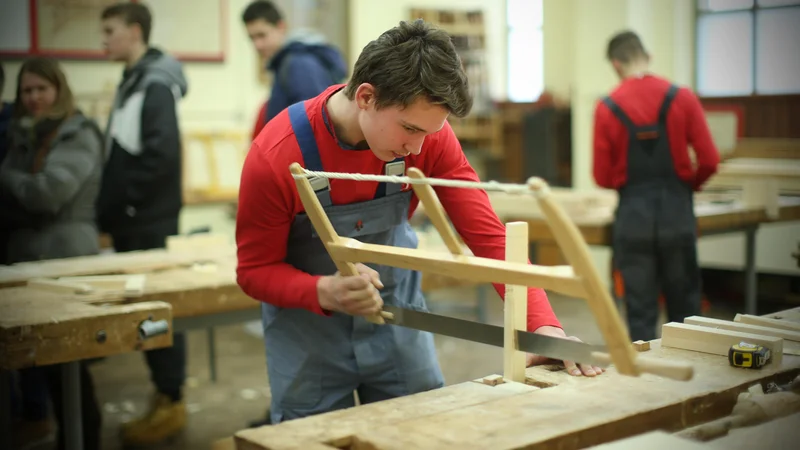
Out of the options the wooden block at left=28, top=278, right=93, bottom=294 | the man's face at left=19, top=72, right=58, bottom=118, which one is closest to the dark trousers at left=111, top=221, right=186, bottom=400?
the man's face at left=19, top=72, right=58, bottom=118

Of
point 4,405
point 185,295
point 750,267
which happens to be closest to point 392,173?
point 185,295

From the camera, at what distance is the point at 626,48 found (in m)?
4.62

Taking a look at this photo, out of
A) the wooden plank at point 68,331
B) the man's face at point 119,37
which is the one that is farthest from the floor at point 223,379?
the man's face at point 119,37

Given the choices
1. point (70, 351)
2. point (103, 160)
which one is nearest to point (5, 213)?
point (103, 160)

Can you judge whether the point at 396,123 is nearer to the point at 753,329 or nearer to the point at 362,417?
the point at 362,417

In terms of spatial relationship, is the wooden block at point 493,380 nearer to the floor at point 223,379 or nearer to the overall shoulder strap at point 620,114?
the floor at point 223,379

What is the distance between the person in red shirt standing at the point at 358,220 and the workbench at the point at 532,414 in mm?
146

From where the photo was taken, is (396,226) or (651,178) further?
(651,178)

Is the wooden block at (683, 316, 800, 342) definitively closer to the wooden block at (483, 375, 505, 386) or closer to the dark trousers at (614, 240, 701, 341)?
the wooden block at (483, 375, 505, 386)

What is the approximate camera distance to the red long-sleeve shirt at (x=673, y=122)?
4488mm

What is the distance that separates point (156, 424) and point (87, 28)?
3343 millimetres

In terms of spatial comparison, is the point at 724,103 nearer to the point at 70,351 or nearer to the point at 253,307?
the point at 253,307

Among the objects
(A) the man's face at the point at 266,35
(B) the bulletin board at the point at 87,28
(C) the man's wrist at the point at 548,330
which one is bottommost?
(C) the man's wrist at the point at 548,330

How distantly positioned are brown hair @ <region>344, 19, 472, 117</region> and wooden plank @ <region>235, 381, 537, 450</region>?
22.2 inches
